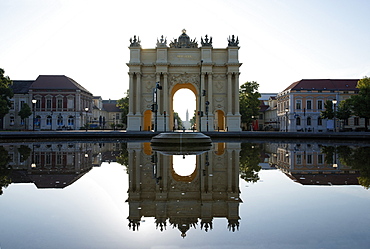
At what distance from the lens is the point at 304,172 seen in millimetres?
10367

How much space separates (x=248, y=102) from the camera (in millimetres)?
67188

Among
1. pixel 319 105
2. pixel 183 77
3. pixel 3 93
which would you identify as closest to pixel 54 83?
pixel 3 93

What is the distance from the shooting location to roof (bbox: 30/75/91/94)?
222 feet

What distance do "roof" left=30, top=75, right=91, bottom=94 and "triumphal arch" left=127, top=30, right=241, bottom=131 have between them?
2476 cm

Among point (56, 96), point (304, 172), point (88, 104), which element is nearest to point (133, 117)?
point (56, 96)

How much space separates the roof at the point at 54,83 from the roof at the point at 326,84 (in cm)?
4821

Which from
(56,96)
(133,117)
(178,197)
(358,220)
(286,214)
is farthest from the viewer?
(56,96)

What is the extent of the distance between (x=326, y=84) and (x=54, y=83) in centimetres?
5929

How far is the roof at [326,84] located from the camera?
66812 millimetres

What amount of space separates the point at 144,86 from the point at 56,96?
27.2m

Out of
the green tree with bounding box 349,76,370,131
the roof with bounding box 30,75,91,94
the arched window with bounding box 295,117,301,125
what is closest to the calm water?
the green tree with bounding box 349,76,370,131

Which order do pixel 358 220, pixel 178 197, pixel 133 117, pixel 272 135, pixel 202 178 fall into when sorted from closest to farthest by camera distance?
pixel 358 220, pixel 178 197, pixel 202 178, pixel 272 135, pixel 133 117

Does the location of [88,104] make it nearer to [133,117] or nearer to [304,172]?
[133,117]

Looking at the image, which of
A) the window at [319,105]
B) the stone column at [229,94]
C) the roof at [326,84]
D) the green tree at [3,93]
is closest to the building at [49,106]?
the green tree at [3,93]
